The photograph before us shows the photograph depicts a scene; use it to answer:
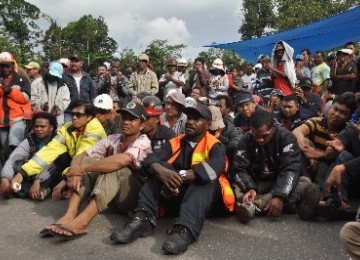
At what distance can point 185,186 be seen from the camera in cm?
399

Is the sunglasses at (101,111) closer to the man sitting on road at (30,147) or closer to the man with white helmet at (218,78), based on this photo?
the man sitting on road at (30,147)

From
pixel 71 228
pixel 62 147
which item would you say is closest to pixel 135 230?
pixel 71 228

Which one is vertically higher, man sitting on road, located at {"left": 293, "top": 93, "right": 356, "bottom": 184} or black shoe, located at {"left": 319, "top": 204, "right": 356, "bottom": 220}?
man sitting on road, located at {"left": 293, "top": 93, "right": 356, "bottom": 184}

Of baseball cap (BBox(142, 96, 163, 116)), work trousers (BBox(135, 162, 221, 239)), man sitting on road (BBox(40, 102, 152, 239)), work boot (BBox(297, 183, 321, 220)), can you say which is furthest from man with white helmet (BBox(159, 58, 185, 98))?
work boot (BBox(297, 183, 321, 220))


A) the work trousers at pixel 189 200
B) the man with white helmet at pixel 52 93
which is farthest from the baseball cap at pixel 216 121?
the man with white helmet at pixel 52 93

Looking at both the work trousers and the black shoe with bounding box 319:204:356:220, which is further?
the black shoe with bounding box 319:204:356:220

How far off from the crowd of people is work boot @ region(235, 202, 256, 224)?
0.04 feet

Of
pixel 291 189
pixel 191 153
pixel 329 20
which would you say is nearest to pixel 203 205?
pixel 191 153

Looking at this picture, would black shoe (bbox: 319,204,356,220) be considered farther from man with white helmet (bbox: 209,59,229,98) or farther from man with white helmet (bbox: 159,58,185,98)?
man with white helmet (bbox: 159,58,185,98)

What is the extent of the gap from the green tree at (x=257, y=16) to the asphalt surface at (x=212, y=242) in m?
27.8

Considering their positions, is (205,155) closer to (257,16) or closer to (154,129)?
(154,129)

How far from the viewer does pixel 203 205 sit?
3721 mm

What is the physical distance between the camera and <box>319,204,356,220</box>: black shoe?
3.96 meters

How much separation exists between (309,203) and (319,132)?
43.2 inches
